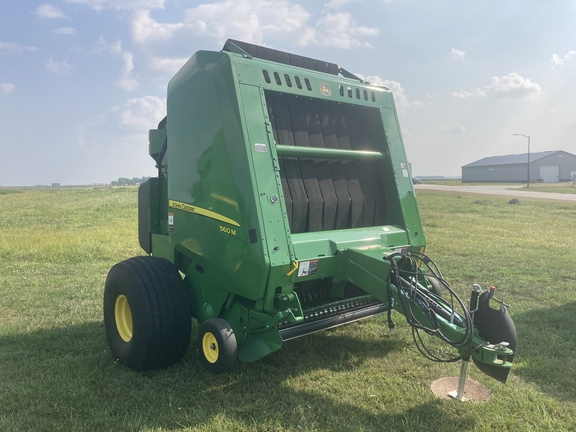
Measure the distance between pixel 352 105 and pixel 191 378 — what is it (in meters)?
2.77

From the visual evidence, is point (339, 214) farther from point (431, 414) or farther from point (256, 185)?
point (431, 414)

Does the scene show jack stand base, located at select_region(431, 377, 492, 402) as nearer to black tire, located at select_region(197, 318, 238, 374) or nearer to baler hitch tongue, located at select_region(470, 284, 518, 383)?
baler hitch tongue, located at select_region(470, 284, 518, 383)

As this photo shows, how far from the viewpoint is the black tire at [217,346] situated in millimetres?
3174

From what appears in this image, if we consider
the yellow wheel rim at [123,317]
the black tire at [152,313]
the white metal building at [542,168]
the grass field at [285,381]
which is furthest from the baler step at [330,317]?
the white metal building at [542,168]

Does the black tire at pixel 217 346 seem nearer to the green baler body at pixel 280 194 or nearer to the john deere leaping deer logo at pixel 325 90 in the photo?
the green baler body at pixel 280 194

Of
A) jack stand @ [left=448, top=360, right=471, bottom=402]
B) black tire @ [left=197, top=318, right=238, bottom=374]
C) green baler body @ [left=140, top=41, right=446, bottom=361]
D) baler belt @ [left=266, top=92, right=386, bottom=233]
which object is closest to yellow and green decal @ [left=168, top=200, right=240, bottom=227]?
green baler body @ [left=140, top=41, right=446, bottom=361]

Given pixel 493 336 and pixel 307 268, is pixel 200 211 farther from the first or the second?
pixel 493 336

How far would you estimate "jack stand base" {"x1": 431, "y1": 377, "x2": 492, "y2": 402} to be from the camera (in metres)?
3.23

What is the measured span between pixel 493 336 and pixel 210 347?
1970mm

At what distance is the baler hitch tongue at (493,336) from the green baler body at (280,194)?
65cm

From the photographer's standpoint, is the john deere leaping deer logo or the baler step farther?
the john deere leaping deer logo

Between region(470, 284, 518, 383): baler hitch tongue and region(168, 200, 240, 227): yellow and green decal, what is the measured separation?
176 cm

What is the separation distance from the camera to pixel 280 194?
10.9ft

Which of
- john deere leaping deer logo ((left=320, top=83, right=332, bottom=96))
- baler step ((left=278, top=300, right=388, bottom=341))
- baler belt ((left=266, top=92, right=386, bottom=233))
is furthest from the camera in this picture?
john deere leaping deer logo ((left=320, top=83, right=332, bottom=96))
